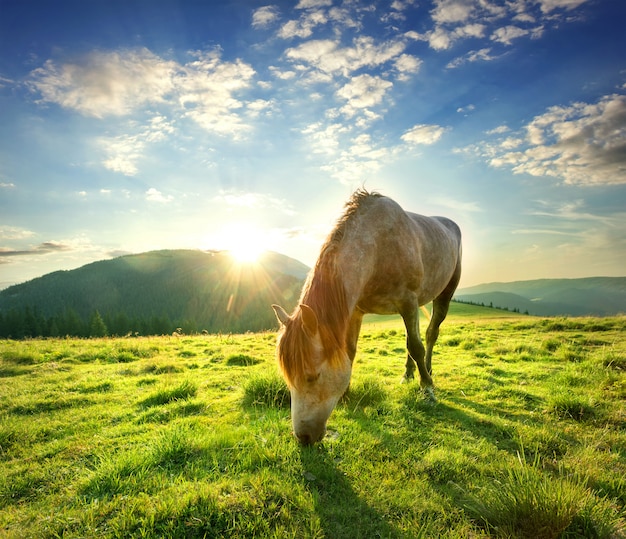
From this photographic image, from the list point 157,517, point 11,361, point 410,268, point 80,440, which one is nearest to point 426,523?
point 157,517

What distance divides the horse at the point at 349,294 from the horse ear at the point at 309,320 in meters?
0.01

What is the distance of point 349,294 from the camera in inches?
175

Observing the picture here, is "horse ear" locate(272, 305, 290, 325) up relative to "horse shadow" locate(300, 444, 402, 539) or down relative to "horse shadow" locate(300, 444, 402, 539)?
up

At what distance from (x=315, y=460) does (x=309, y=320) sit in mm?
1607

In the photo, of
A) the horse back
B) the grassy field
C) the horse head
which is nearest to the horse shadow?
the grassy field

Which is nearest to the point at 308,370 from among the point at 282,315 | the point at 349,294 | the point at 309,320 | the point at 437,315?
the point at 309,320

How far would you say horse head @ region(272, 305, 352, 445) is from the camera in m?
3.72

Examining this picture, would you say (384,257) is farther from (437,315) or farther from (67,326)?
(67,326)

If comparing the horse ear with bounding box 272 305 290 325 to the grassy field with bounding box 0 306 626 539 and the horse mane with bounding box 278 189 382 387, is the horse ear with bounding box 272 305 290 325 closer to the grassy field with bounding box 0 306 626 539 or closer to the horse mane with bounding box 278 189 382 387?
the horse mane with bounding box 278 189 382 387

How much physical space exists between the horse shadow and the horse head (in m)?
0.28

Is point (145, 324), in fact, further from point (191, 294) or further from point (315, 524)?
point (315, 524)

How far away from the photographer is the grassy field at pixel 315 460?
8.98ft

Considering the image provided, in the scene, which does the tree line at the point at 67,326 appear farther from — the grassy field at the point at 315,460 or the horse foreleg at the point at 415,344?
the horse foreleg at the point at 415,344

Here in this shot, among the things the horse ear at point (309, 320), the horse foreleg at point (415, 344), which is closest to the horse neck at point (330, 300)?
the horse ear at point (309, 320)
